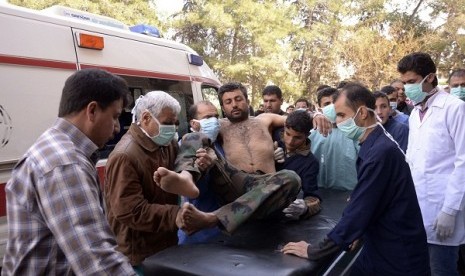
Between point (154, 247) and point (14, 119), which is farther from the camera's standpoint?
point (14, 119)

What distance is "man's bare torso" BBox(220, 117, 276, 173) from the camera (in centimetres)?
303

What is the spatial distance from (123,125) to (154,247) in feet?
6.82

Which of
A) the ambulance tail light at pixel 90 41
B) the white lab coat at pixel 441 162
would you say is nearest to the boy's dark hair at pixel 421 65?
the white lab coat at pixel 441 162

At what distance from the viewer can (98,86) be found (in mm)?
1339

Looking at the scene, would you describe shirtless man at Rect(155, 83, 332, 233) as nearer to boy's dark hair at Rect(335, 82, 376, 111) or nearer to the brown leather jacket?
the brown leather jacket

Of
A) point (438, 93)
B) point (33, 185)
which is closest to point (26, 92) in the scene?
point (33, 185)

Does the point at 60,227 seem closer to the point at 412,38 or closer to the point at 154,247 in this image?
the point at 154,247

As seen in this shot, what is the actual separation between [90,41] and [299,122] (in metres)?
2.05

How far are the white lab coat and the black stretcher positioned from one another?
2.28 feet

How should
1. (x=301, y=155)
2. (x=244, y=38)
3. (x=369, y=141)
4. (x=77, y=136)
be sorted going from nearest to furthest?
(x=77, y=136) < (x=369, y=141) < (x=301, y=155) < (x=244, y=38)

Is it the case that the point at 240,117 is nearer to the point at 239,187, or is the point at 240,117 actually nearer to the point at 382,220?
the point at 239,187

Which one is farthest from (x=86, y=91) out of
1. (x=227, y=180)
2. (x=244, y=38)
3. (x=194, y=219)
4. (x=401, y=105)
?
(x=244, y=38)

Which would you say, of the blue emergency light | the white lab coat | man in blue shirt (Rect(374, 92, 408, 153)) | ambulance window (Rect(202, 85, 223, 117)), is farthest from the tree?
the white lab coat

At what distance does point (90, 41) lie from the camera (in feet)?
11.6
